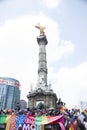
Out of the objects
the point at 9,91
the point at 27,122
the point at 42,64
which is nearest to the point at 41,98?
the point at 42,64

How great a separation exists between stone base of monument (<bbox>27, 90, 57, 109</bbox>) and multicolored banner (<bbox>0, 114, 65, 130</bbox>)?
17975 millimetres

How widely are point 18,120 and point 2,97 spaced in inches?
3995

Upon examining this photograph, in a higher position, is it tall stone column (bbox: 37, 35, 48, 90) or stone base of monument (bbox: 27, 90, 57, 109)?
tall stone column (bbox: 37, 35, 48, 90)

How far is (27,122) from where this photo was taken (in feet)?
47.5

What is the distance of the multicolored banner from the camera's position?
14.4 m

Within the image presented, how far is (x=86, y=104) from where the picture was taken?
78312 mm

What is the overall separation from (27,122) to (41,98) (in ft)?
62.1

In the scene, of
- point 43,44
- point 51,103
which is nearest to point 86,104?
point 43,44

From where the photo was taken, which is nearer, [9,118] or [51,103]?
[9,118]

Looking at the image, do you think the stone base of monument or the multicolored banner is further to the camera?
the stone base of monument

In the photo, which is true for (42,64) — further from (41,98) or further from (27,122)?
(27,122)

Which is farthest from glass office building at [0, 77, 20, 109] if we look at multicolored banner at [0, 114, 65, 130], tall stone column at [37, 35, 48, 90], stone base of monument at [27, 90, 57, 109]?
multicolored banner at [0, 114, 65, 130]

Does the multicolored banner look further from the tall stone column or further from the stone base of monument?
the tall stone column

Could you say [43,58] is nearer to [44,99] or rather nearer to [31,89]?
[31,89]
